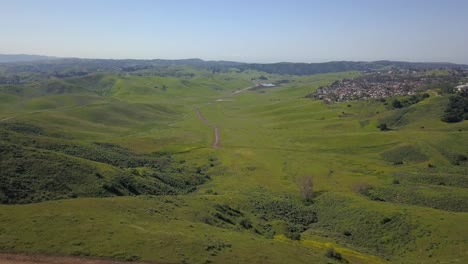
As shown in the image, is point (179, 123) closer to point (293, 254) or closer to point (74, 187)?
point (74, 187)

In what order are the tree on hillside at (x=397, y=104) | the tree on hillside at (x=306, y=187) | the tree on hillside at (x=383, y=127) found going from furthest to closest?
the tree on hillside at (x=397, y=104) < the tree on hillside at (x=383, y=127) < the tree on hillside at (x=306, y=187)

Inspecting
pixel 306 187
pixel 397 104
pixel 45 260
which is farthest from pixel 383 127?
pixel 45 260

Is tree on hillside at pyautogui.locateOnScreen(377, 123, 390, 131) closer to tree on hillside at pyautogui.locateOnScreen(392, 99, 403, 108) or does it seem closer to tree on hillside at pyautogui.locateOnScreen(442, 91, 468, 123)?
tree on hillside at pyautogui.locateOnScreen(442, 91, 468, 123)

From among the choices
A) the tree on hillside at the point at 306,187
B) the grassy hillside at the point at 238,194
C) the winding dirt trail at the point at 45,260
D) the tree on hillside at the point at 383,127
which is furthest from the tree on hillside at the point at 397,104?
the winding dirt trail at the point at 45,260

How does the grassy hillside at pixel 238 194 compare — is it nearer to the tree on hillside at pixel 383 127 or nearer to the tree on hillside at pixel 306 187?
the tree on hillside at pixel 306 187

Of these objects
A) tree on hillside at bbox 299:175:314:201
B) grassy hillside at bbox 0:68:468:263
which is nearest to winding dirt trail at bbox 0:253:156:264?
grassy hillside at bbox 0:68:468:263

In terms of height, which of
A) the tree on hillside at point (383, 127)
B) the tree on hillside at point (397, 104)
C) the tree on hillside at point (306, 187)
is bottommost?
the tree on hillside at point (306, 187)
